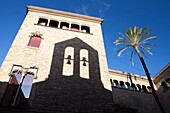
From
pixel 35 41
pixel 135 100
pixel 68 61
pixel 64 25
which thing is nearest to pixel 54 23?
pixel 64 25

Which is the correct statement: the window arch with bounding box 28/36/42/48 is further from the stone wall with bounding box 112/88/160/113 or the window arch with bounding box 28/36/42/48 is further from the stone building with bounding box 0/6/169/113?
the stone wall with bounding box 112/88/160/113

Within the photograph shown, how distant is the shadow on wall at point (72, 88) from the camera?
9.05m

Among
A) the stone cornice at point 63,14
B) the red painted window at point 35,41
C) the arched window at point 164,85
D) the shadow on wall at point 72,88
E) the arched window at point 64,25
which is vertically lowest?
the shadow on wall at point 72,88

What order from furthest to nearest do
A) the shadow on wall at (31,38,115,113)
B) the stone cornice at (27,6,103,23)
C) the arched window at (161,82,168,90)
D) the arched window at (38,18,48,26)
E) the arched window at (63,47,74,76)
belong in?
the arched window at (161,82,168,90) → the stone cornice at (27,6,103,23) → the arched window at (38,18,48,26) → the arched window at (63,47,74,76) → the shadow on wall at (31,38,115,113)

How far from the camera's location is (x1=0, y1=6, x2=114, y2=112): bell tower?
928 cm

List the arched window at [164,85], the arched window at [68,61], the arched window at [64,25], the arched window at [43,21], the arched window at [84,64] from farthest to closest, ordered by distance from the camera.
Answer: the arched window at [164,85] < the arched window at [64,25] < the arched window at [43,21] < the arched window at [84,64] < the arched window at [68,61]

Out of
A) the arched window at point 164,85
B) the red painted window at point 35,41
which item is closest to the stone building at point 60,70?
the red painted window at point 35,41

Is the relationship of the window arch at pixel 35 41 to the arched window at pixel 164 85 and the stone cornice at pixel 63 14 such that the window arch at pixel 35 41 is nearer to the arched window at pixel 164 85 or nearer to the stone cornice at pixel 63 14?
the stone cornice at pixel 63 14

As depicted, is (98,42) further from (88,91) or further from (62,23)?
(88,91)

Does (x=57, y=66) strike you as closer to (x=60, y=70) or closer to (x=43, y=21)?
(x=60, y=70)

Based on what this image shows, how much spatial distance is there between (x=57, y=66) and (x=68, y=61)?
97 cm

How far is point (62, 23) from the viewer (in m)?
15.8

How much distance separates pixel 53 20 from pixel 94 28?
4.30m

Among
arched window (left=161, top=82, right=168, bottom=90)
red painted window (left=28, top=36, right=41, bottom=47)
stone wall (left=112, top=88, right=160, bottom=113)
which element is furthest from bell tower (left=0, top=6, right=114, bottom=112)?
arched window (left=161, top=82, right=168, bottom=90)
